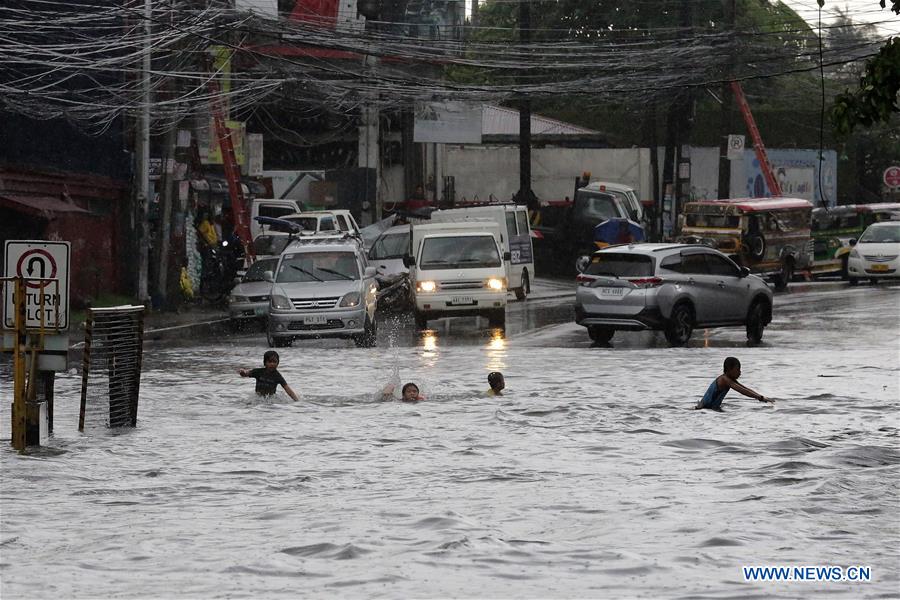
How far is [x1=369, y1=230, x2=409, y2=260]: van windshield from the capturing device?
35.3 metres

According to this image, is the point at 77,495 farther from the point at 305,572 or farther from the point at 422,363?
the point at 422,363

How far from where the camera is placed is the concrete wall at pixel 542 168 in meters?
56.6

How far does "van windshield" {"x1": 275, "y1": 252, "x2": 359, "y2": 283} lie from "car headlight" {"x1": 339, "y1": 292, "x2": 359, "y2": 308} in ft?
2.17

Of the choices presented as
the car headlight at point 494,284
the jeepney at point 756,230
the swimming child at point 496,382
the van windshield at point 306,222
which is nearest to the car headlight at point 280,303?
the car headlight at point 494,284

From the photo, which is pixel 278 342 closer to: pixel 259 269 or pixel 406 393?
pixel 259 269

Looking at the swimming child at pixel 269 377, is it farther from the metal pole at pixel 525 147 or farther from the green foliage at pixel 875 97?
the metal pole at pixel 525 147

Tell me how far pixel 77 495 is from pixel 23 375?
1914 mm

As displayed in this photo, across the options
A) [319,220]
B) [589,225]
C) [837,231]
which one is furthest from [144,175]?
[837,231]

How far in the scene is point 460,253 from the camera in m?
29.4

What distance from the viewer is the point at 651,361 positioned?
23.8 metres

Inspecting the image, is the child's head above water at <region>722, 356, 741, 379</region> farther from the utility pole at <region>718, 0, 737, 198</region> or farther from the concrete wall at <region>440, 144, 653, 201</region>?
the concrete wall at <region>440, 144, 653, 201</region>

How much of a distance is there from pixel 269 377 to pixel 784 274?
72.0 ft

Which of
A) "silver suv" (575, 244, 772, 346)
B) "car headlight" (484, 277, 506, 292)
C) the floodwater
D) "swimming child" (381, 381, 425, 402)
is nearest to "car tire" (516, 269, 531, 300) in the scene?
"car headlight" (484, 277, 506, 292)

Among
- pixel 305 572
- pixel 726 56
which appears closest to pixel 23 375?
pixel 305 572
